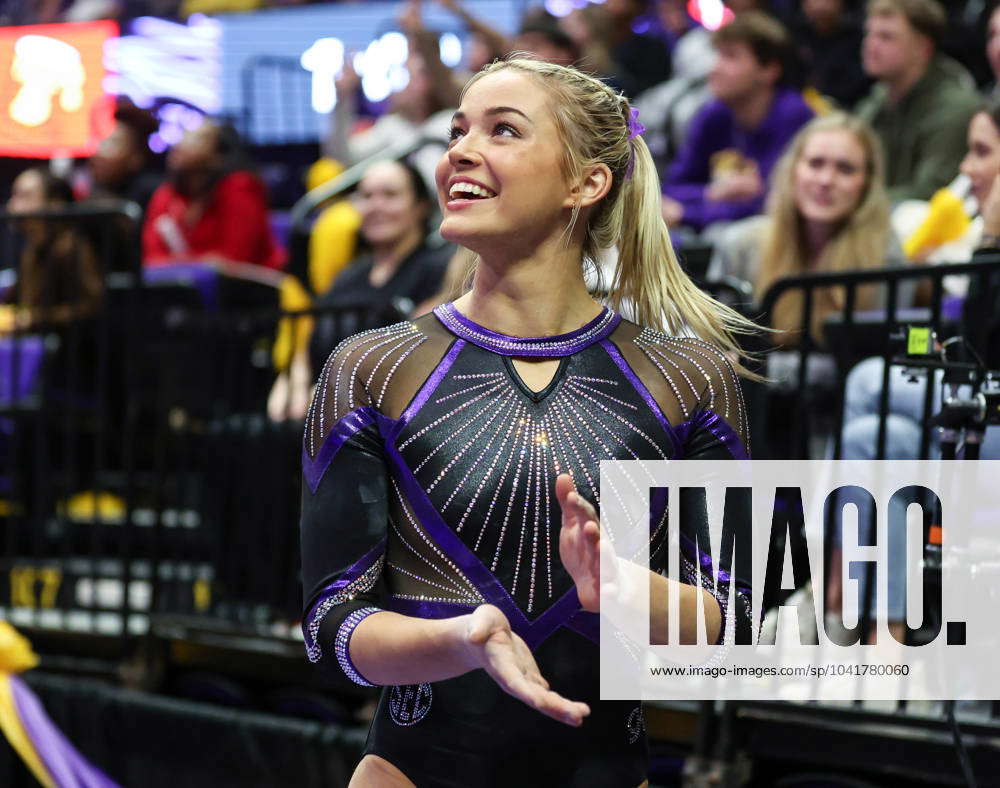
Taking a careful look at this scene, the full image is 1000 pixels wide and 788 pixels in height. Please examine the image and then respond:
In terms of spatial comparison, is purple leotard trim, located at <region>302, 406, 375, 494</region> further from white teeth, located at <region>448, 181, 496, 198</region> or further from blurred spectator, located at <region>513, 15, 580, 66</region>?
blurred spectator, located at <region>513, 15, 580, 66</region>

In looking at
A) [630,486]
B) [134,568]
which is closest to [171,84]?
[134,568]

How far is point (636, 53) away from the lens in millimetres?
7816

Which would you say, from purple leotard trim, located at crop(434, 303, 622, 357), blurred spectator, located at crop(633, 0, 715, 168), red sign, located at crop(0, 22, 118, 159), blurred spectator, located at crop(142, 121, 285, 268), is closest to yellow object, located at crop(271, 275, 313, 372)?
blurred spectator, located at crop(142, 121, 285, 268)

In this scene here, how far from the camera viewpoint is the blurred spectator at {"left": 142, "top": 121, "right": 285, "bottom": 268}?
7.34 meters

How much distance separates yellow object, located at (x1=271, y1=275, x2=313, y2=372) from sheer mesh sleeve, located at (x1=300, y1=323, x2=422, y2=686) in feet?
9.15

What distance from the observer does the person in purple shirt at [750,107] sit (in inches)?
233

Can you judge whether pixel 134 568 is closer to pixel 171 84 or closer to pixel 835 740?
pixel 835 740

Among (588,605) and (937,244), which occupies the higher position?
(937,244)

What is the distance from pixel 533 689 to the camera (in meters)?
1.60

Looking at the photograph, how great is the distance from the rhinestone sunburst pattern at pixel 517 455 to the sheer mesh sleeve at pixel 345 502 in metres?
0.07

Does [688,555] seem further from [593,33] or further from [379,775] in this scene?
[593,33]

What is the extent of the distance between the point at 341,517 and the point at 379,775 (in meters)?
0.40

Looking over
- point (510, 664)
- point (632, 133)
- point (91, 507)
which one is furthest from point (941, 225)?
point (91, 507)

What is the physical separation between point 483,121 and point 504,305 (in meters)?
0.28
